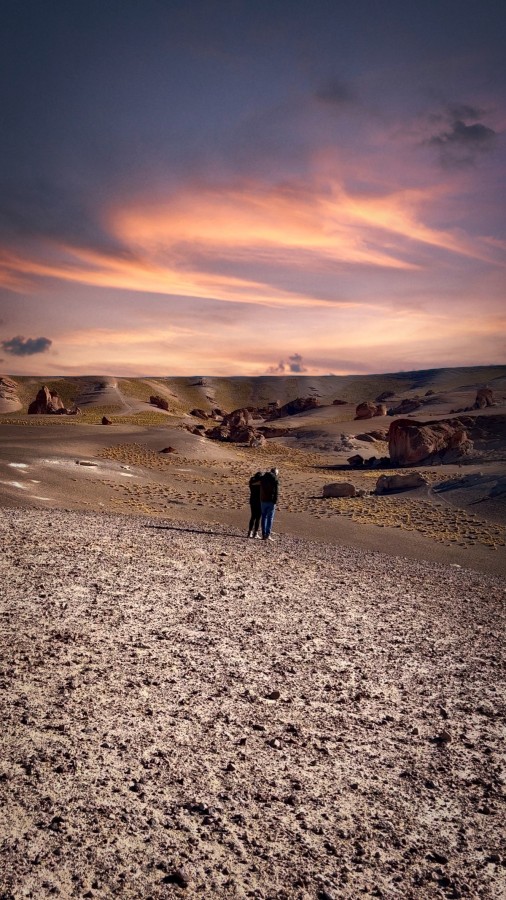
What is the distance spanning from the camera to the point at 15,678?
7117mm

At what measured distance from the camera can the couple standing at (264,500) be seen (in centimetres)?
1773

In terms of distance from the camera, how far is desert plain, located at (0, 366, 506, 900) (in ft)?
15.1

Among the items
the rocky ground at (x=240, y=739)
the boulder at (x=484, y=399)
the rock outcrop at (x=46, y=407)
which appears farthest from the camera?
the rock outcrop at (x=46, y=407)

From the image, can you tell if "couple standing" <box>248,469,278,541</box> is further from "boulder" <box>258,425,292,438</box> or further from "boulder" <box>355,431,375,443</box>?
"boulder" <box>258,425,292,438</box>

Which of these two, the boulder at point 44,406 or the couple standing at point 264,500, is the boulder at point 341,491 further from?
the boulder at point 44,406

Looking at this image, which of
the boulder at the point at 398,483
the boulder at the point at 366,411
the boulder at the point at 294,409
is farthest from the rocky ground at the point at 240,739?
the boulder at the point at 294,409

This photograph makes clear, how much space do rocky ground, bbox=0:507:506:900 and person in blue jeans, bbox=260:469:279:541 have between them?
5652mm

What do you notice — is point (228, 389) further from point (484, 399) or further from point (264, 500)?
point (264, 500)

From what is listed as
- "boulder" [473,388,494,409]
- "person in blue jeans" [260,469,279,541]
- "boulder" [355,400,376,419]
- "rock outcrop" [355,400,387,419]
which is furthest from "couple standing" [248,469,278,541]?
"boulder" [473,388,494,409]

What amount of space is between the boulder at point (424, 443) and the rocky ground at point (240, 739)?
33.7 metres

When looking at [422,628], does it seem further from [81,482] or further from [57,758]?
[81,482]

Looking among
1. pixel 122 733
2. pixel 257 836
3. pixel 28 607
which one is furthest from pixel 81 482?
pixel 257 836

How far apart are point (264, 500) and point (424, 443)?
30157 mm

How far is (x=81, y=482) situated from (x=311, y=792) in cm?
2294
